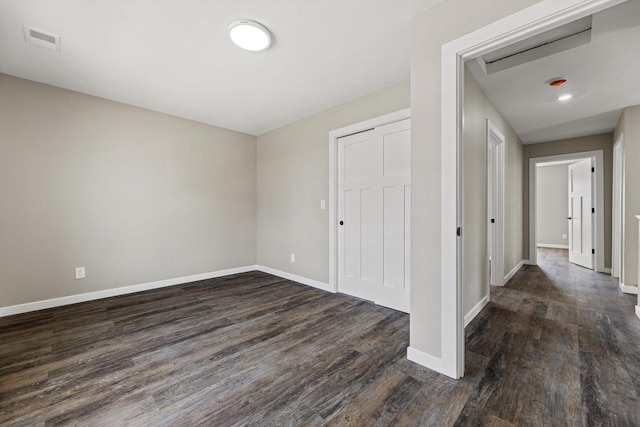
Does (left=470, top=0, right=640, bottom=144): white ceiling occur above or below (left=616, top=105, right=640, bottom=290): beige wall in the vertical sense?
above

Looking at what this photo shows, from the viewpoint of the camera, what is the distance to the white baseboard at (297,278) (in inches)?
137

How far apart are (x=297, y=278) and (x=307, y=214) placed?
3.22 ft

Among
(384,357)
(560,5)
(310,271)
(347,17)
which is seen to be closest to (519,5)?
(560,5)

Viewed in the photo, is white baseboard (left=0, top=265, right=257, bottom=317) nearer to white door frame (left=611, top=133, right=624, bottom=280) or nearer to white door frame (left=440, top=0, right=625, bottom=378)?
white door frame (left=440, top=0, right=625, bottom=378)

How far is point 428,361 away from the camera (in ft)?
5.73

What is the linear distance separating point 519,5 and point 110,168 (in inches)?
163

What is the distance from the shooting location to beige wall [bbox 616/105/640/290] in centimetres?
328

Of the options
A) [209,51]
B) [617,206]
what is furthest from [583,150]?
[209,51]

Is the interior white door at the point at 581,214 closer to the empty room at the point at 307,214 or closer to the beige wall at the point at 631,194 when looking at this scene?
the empty room at the point at 307,214

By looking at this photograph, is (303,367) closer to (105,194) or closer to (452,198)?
(452,198)

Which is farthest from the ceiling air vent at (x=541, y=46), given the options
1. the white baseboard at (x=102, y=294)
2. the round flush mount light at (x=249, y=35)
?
the white baseboard at (x=102, y=294)

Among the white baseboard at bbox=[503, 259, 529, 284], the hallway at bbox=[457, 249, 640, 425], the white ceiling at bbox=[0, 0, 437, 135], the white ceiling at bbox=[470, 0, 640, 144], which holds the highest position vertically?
the white ceiling at bbox=[0, 0, 437, 135]

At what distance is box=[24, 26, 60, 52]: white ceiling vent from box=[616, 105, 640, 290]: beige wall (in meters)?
6.21

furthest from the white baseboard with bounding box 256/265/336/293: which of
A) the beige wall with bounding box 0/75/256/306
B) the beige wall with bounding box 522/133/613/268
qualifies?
the beige wall with bounding box 522/133/613/268
